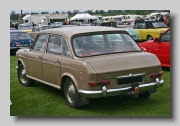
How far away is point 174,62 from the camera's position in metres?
5.62

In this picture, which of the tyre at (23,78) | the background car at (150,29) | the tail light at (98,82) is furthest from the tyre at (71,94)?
the background car at (150,29)

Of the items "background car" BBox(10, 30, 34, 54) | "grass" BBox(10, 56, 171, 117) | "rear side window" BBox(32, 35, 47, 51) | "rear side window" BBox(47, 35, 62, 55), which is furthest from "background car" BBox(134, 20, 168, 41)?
"rear side window" BBox(47, 35, 62, 55)

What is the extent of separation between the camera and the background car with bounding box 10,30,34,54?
15.0m

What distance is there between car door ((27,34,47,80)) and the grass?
528 mm

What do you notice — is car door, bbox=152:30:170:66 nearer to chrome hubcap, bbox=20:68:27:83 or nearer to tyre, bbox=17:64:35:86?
tyre, bbox=17:64:35:86

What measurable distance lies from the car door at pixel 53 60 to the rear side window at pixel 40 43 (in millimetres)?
248

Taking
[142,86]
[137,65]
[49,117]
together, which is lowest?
[49,117]

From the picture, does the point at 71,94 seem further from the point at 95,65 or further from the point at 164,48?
the point at 164,48

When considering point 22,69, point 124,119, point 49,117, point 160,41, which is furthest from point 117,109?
point 160,41

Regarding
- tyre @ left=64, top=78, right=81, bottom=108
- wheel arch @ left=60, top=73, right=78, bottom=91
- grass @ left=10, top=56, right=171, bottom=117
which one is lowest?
grass @ left=10, top=56, right=171, bottom=117

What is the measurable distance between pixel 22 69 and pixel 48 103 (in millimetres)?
1999

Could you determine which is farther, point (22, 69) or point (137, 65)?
point (22, 69)

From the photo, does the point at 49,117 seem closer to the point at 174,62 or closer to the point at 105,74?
the point at 105,74

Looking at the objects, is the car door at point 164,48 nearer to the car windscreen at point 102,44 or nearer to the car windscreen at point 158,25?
the car windscreen at point 102,44
